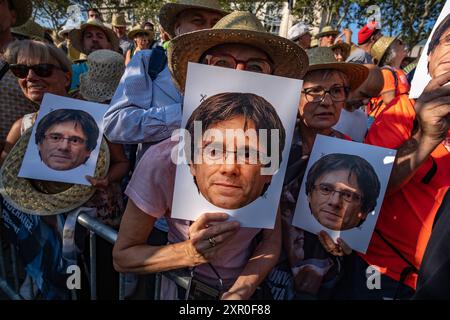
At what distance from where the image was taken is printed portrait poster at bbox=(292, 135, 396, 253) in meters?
1.27

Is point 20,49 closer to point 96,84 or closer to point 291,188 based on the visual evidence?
point 96,84

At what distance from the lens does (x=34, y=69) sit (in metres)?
2.03

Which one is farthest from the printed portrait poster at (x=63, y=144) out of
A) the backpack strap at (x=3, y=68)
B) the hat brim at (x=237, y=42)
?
the backpack strap at (x=3, y=68)

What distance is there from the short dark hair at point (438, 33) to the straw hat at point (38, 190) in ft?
5.41

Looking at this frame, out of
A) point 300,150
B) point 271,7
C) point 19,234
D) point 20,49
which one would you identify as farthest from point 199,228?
point 271,7

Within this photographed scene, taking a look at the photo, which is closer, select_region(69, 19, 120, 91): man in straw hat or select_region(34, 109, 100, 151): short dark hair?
select_region(34, 109, 100, 151): short dark hair

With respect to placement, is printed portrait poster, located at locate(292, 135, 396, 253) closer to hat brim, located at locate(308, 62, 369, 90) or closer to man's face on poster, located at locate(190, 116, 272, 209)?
man's face on poster, located at locate(190, 116, 272, 209)

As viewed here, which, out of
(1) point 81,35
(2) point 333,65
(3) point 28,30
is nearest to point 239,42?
(2) point 333,65

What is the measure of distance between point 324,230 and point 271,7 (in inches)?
891

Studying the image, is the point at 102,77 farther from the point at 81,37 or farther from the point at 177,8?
the point at 81,37

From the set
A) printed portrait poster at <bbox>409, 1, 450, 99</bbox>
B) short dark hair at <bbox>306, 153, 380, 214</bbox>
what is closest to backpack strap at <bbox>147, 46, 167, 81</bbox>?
short dark hair at <bbox>306, 153, 380, 214</bbox>

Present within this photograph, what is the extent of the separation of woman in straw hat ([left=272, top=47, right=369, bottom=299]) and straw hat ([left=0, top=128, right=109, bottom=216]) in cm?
106

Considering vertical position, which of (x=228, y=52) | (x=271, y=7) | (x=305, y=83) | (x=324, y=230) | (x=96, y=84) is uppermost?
(x=271, y=7)
